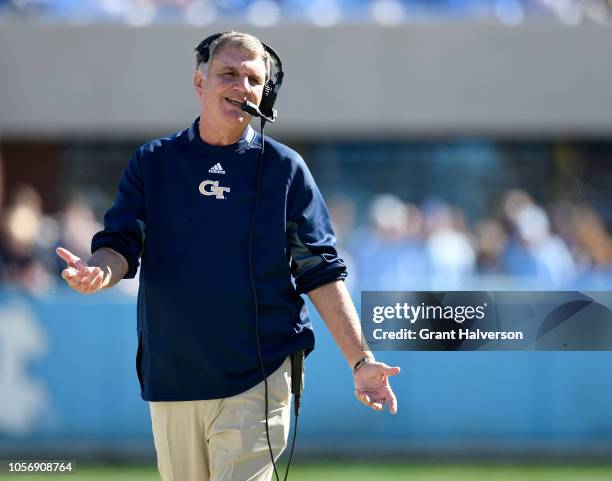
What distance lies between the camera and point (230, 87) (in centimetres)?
406

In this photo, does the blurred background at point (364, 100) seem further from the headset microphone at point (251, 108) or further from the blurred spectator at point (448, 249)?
the headset microphone at point (251, 108)

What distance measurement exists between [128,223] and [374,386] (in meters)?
0.98

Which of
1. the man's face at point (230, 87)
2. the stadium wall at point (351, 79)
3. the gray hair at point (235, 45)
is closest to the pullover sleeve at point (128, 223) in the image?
the man's face at point (230, 87)

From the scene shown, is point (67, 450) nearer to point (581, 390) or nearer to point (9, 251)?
point (9, 251)

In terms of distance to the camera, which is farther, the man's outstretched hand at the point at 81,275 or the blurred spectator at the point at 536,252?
the blurred spectator at the point at 536,252

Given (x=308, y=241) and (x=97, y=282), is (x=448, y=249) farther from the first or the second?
(x=97, y=282)

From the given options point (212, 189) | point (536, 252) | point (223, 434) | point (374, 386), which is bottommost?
point (223, 434)

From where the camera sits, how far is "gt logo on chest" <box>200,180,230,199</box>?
4039 mm

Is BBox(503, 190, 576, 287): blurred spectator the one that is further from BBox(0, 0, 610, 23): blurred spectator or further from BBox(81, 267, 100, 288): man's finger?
BBox(81, 267, 100, 288): man's finger

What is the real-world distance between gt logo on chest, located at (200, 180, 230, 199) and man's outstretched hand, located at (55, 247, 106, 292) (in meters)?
0.46

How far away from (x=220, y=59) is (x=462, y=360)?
Answer: 4519 millimetres

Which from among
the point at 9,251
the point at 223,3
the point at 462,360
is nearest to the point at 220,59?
the point at 462,360

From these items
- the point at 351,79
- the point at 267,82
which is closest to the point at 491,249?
the point at 351,79

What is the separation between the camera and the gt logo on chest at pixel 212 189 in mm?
4039
